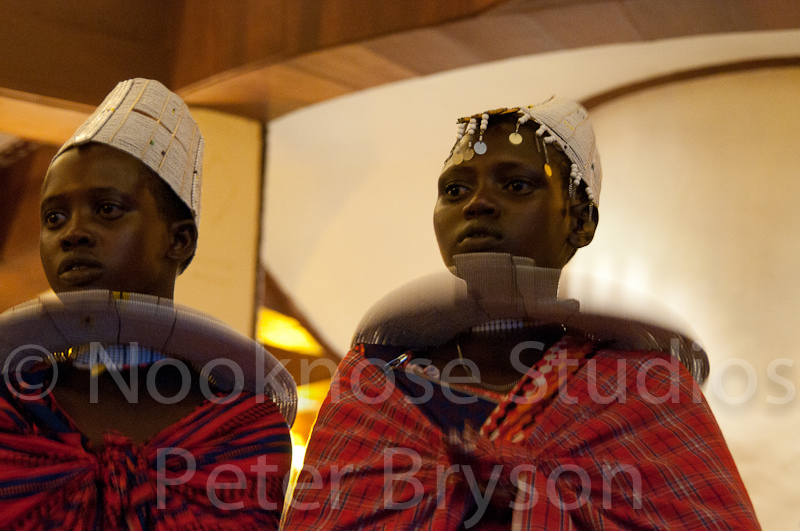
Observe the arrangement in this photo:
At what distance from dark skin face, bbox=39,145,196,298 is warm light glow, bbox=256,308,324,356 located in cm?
331

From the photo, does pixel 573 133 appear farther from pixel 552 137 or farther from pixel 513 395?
pixel 513 395

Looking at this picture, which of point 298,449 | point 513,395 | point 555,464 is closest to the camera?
point 555,464

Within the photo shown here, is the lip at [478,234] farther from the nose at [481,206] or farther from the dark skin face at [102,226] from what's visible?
the dark skin face at [102,226]

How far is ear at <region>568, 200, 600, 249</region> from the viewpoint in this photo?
1.45 metres

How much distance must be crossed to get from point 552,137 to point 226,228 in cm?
146

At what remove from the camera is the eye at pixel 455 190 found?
1416mm

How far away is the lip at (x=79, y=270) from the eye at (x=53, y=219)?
0.08 meters

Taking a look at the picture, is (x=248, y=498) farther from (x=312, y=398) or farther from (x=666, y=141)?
(x=312, y=398)

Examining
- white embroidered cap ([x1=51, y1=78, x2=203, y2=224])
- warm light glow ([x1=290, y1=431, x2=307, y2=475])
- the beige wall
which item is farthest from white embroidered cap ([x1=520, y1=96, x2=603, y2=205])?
warm light glow ([x1=290, y1=431, x2=307, y2=475])

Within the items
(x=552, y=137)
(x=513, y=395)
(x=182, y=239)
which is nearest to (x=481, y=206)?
(x=552, y=137)

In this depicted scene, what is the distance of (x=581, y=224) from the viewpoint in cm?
146

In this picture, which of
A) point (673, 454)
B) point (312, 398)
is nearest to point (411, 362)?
point (673, 454)

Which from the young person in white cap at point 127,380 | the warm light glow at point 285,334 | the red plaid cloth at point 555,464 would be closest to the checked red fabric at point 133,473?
the young person in white cap at point 127,380

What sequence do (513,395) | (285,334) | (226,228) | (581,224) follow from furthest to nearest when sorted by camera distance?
(285,334) → (226,228) → (581,224) → (513,395)
